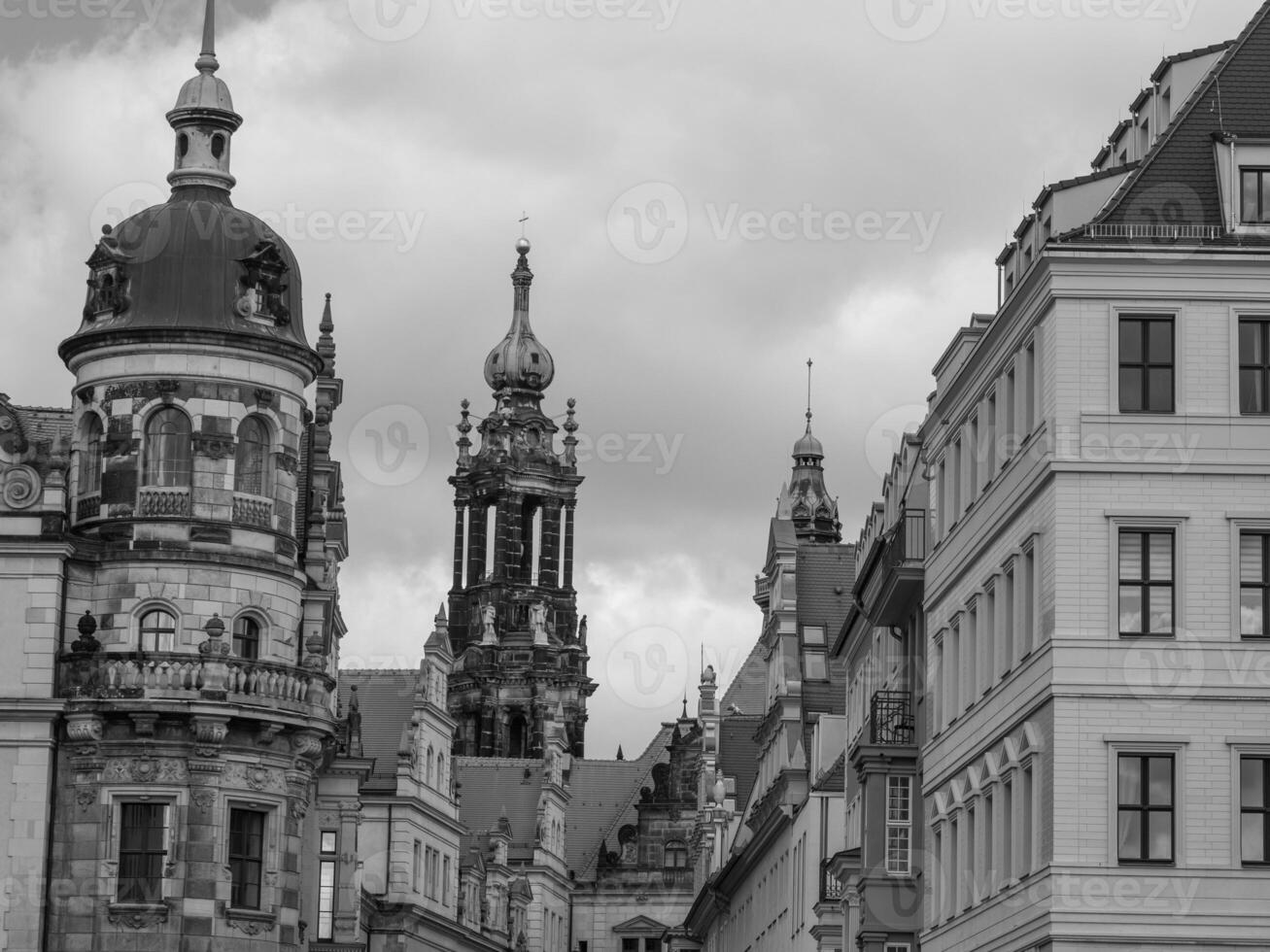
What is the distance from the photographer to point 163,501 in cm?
6406

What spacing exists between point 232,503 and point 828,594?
2494 cm

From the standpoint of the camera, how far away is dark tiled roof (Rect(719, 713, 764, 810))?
4348 inches

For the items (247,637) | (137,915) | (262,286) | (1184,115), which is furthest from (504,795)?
(1184,115)

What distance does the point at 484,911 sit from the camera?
127m

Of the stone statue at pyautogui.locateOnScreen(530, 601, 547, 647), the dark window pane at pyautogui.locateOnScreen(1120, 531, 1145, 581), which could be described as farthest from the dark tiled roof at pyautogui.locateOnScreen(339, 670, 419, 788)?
the dark window pane at pyautogui.locateOnScreen(1120, 531, 1145, 581)

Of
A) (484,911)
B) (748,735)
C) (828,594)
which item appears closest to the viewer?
(828,594)

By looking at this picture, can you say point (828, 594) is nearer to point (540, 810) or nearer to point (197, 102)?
point (197, 102)

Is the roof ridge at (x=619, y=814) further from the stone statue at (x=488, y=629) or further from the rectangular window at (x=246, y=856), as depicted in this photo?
the rectangular window at (x=246, y=856)

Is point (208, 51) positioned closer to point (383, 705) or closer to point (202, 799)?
point (202, 799)

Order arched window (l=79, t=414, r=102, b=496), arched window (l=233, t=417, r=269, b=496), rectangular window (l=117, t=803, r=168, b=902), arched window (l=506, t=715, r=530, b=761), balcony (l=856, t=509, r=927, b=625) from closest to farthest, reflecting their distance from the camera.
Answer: balcony (l=856, t=509, r=927, b=625)
rectangular window (l=117, t=803, r=168, b=902)
arched window (l=79, t=414, r=102, b=496)
arched window (l=233, t=417, r=269, b=496)
arched window (l=506, t=715, r=530, b=761)

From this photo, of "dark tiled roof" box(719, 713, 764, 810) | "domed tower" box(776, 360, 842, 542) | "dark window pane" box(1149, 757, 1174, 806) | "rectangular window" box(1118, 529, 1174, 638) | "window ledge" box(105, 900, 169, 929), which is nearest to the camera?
"dark window pane" box(1149, 757, 1174, 806)

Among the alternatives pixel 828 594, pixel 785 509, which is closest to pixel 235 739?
pixel 828 594

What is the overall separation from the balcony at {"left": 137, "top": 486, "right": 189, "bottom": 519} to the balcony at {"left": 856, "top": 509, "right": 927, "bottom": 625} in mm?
15817

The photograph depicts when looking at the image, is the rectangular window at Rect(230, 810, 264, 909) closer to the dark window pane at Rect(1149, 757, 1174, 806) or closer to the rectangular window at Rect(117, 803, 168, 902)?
the rectangular window at Rect(117, 803, 168, 902)
